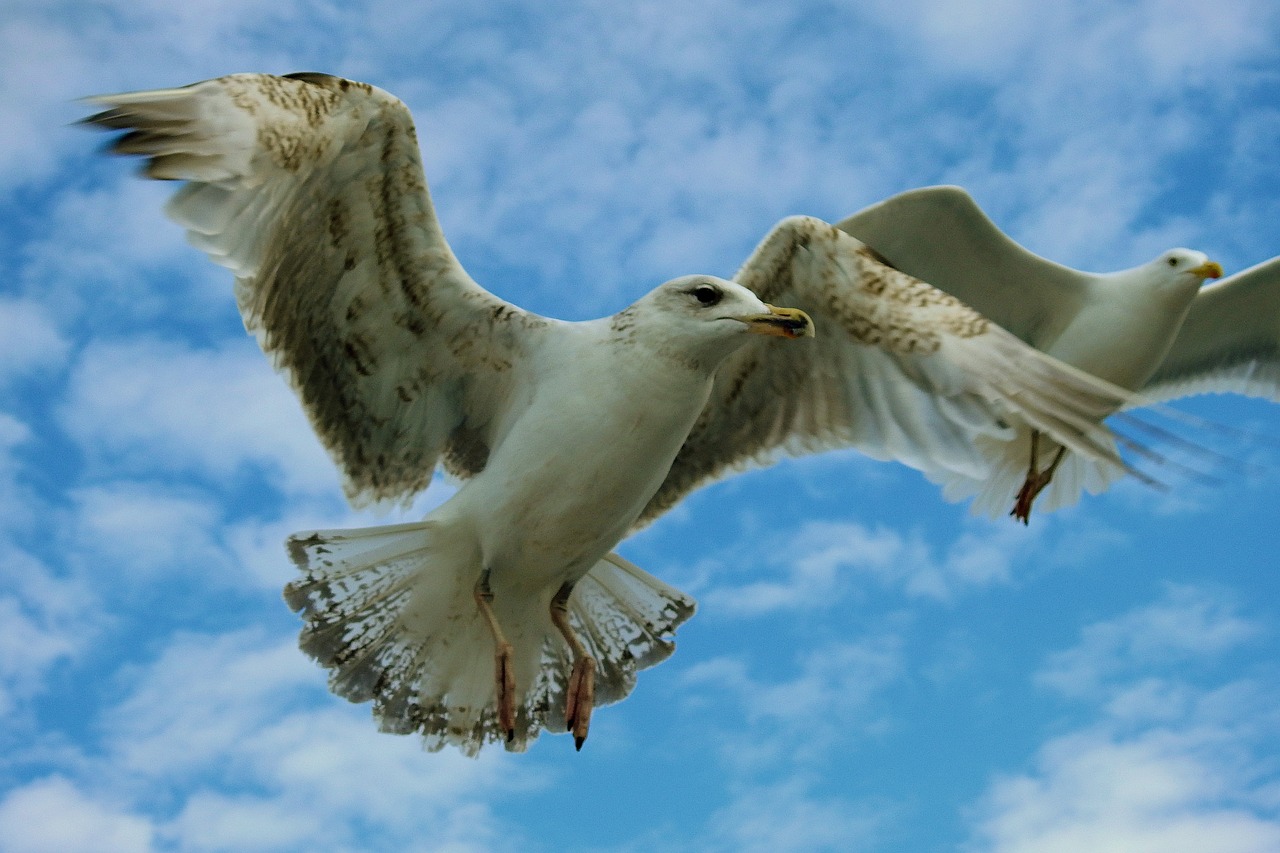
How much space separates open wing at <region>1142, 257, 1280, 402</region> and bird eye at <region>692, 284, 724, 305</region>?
193 inches

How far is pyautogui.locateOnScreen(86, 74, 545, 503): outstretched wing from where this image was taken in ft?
17.4

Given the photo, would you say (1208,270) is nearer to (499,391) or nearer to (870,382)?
(870,382)

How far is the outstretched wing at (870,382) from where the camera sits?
590 cm

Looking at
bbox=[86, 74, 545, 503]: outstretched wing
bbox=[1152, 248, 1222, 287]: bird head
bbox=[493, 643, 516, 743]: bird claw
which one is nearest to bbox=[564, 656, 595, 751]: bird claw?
bbox=[493, 643, 516, 743]: bird claw

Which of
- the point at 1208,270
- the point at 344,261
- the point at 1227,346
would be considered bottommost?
the point at 344,261

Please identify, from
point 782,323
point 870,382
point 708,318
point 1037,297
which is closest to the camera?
point 782,323

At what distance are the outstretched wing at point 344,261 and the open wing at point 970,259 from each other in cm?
300

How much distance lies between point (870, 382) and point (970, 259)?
2.83 m

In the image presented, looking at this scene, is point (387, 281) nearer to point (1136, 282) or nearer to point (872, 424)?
point (872, 424)

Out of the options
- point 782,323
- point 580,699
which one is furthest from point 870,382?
point 580,699

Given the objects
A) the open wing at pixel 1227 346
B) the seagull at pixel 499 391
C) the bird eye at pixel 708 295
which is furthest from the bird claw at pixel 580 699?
the open wing at pixel 1227 346

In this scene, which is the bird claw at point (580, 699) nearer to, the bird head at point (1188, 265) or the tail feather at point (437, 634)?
the tail feather at point (437, 634)

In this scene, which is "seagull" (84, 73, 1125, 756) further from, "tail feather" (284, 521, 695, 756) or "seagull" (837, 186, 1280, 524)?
"seagull" (837, 186, 1280, 524)

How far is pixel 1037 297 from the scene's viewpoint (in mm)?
9211
